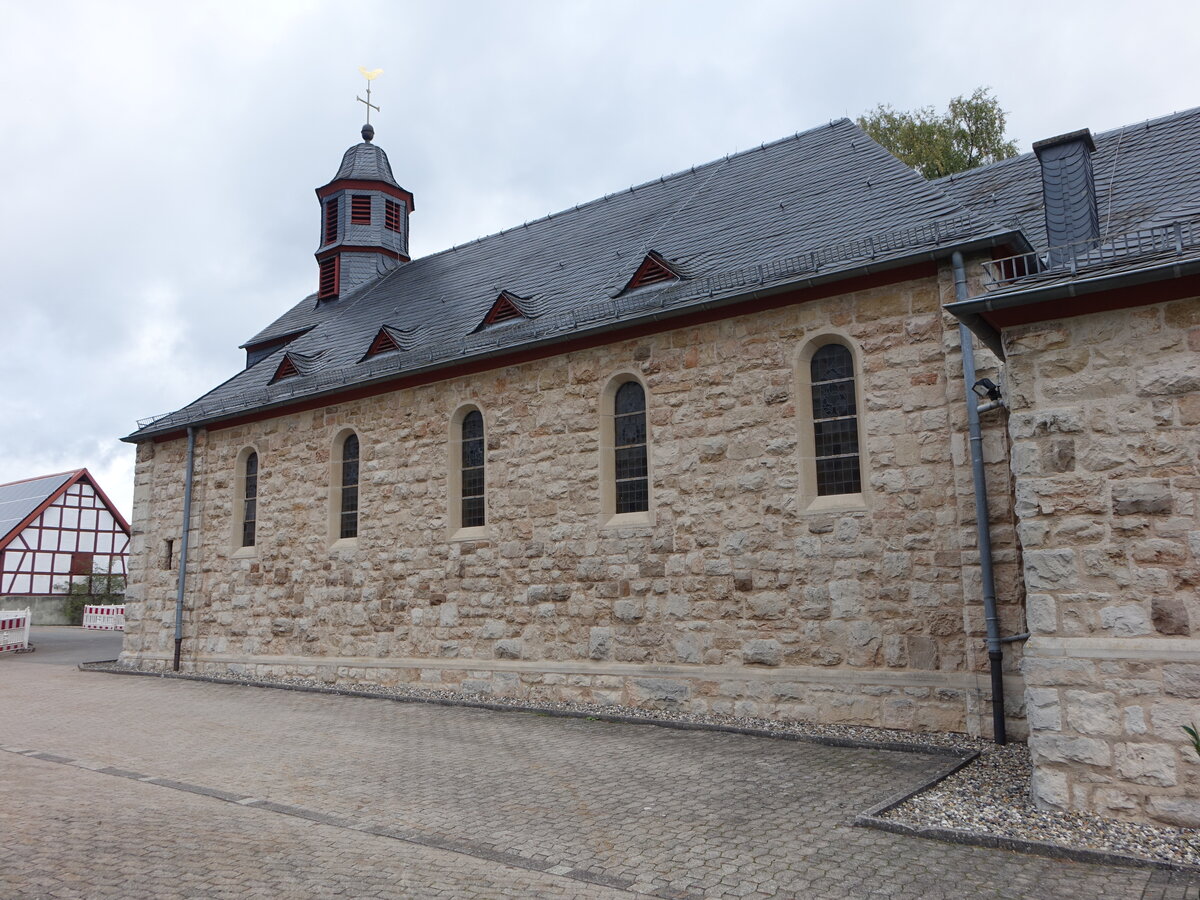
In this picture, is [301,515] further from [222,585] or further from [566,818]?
[566,818]

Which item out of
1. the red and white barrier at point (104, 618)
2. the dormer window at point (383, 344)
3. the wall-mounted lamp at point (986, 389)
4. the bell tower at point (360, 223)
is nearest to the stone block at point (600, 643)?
the wall-mounted lamp at point (986, 389)

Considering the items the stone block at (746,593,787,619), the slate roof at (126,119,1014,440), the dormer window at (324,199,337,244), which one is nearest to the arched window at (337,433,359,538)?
the slate roof at (126,119,1014,440)

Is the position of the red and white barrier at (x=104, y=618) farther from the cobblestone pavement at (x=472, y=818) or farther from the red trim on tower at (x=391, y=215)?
the cobblestone pavement at (x=472, y=818)

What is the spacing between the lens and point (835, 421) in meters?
9.67

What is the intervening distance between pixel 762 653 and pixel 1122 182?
6.45 meters

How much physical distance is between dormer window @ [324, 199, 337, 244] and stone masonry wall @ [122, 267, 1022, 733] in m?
8.40

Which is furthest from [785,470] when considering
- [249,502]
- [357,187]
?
[357,187]

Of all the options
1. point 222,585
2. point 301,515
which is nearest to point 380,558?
point 301,515

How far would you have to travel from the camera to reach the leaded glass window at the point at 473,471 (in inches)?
492

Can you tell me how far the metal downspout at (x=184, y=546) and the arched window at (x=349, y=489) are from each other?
12.8ft

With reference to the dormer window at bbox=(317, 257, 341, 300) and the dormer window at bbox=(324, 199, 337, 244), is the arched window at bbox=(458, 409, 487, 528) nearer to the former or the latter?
the dormer window at bbox=(317, 257, 341, 300)

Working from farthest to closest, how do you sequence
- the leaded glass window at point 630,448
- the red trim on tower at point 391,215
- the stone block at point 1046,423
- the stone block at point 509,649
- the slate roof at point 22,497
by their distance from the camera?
the slate roof at point 22,497
the red trim on tower at point 391,215
the stone block at point 509,649
the leaded glass window at point 630,448
the stone block at point 1046,423

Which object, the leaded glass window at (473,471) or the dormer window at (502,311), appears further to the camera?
the dormer window at (502,311)

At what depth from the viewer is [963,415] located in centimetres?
868
